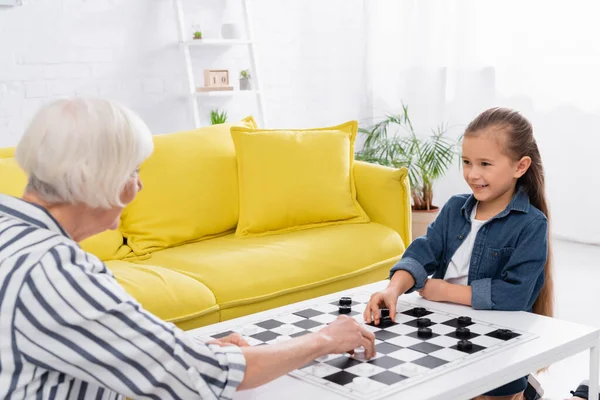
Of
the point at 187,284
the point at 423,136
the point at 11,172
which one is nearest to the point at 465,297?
the point at 187,284

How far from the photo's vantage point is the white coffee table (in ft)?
4.55

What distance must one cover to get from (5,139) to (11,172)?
1.43 meters

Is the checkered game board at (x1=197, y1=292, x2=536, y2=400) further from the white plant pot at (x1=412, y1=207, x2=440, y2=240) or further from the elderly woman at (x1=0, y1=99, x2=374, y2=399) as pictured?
the white plant pot at (x1=412, y1=207, x2=440, y2=240)

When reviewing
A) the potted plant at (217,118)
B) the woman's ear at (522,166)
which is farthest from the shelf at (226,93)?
the woman's ear at (522,166)

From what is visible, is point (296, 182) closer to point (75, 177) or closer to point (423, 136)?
point (75, 177)

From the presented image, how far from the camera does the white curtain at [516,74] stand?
4.64 metres

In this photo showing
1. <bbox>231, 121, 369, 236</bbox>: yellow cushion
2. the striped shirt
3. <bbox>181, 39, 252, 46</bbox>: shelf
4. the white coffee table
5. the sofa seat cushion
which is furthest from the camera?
<bbox>181, 39, 252, 46</bbox>: shelf

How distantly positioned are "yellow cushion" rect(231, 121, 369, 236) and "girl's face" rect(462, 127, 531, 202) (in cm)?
128

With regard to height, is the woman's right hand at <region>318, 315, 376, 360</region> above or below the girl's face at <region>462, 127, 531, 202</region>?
below

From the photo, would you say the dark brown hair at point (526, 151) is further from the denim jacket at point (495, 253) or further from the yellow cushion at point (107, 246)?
the yellow cushion at point (107, 246)

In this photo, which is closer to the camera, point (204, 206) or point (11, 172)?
point (11, 172)

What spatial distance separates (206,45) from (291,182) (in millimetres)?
1979

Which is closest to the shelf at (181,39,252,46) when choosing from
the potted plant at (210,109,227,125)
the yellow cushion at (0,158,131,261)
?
the potted plant at (210,109,227,125)

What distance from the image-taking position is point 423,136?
5.50 meters
